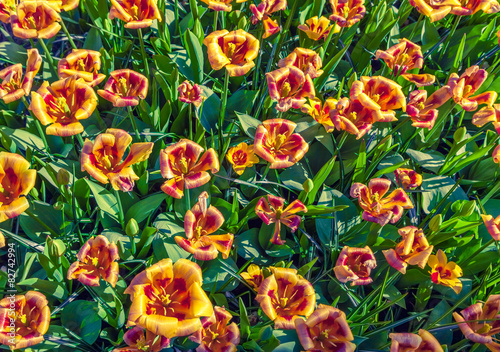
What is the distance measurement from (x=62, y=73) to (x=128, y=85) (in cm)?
27

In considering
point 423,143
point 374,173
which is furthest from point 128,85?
point 423,143

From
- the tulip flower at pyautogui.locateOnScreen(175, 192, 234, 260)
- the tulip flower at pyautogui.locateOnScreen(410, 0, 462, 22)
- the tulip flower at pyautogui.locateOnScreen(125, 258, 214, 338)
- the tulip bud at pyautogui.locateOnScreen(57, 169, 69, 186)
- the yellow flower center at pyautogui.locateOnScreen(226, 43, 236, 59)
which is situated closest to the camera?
the tulip flower at pyautogui.locateOnScreen(125, 258, 214, 338)

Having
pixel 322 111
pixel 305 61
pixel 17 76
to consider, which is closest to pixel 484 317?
pixel 322 111

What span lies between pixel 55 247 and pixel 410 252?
1.28 m

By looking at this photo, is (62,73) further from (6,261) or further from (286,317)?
(286,317)

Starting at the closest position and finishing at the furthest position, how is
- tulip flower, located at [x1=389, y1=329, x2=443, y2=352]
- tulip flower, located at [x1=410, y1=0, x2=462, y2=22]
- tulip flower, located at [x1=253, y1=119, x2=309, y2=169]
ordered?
tulip flower, located at [x1=389, y1=329, x2=443, y2=352] → tulip flower, located at [x1=253, y1=119, x2=309, y2=169] → tulip flower, located at [x1=410, y1=0, x2=462, y2=22]

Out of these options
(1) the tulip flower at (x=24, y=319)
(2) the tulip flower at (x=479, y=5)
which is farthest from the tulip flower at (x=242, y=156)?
(2) the tulip flower at (x=479, y=5)

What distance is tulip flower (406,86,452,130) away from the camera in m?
1.73

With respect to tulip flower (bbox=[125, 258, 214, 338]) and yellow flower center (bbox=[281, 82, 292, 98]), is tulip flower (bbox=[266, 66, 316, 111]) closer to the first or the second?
yellow flower center (bbox=[281, 82, 292, 98])

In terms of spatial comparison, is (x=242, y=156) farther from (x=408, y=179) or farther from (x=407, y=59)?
(x=407, y=59)

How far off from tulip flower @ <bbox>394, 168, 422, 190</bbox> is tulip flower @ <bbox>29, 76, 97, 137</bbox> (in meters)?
1.33

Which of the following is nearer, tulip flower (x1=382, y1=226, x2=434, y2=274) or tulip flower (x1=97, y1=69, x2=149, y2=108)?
tulip flower (x1=382, y1=226, x2=434, y2=274)

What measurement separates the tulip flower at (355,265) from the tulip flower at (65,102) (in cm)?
107

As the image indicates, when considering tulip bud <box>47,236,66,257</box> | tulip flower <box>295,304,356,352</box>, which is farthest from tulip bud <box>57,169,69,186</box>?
tulip flower <box>295,304,356,352</box>
